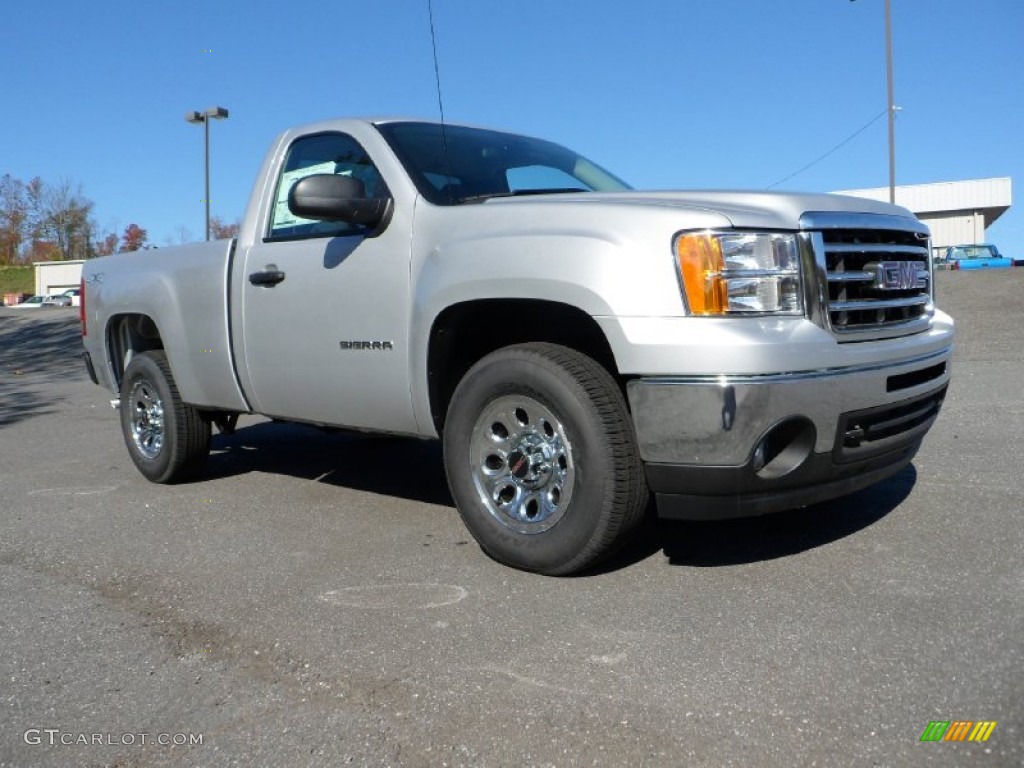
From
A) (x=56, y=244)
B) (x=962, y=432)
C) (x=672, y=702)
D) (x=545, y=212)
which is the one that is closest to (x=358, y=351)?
(x=545, y=212)

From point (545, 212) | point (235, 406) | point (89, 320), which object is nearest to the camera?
point (545, 212)

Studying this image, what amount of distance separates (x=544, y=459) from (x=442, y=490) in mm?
1891

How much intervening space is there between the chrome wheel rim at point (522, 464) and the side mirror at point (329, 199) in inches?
42.8

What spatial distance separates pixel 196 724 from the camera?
103 inches

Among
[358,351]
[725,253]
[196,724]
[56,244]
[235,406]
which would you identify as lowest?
[196,724]

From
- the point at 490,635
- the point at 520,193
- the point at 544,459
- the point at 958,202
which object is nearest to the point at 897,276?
the point at 544,459

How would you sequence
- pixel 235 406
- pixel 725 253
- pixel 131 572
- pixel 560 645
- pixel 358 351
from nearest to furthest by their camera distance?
pixel 560 645 → pixel 725 253 → pixel 131 572 → pixel 358 351 → pixel 235 406

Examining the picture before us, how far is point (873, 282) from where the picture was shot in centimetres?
359

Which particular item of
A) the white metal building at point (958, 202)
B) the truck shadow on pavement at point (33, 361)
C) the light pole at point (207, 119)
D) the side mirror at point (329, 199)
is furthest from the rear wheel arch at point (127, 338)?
the white metal building at point (958, 202)

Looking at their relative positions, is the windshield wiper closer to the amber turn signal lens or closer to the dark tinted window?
the dark tinted window

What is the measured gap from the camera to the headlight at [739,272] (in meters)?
3.20

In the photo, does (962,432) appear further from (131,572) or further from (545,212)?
(131,572)

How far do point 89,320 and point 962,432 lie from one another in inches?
242

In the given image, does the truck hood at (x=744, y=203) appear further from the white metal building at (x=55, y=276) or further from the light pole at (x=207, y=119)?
the white metal building at (x=55, y=276)
